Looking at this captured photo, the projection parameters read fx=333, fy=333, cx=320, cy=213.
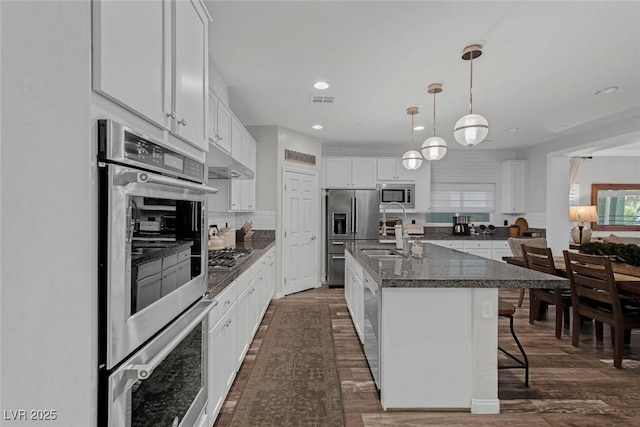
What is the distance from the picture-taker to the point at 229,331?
2.19 metres

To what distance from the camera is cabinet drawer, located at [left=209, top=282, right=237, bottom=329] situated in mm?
1774

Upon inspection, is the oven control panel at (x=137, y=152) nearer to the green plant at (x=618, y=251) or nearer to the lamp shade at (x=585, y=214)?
the green plant at (x=618, y=251)

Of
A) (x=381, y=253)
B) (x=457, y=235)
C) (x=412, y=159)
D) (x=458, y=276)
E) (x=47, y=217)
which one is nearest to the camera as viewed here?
(x=47, y=217)

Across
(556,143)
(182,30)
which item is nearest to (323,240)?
(556,143)

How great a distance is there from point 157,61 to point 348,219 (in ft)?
16.0

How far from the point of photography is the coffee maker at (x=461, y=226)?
653 cm

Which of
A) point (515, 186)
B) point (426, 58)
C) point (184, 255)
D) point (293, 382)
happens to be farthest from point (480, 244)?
point (184, 255)

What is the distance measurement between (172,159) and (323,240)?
5016 mm

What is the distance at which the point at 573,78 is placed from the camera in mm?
3334

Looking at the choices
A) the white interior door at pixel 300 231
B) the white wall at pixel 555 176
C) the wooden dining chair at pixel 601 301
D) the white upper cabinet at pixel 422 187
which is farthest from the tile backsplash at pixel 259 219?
the white wall at pixel 555 176

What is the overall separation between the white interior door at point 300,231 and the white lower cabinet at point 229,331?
1.94 metres

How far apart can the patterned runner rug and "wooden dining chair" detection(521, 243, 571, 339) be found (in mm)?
2382

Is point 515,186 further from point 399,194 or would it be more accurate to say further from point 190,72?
point 190,72

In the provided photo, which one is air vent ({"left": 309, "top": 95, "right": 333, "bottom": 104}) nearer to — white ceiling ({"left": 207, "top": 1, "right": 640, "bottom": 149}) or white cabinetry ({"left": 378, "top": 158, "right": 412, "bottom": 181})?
white ceiling ({"left": 207, "top": 1, "right": 640, "bottom": 149})
